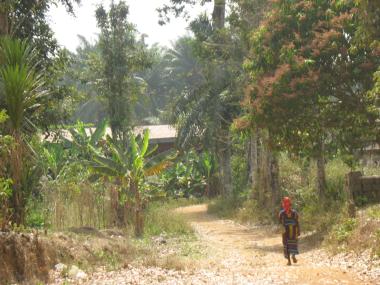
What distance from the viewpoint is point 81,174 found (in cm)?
1939

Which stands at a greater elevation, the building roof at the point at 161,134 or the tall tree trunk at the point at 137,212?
the building roof at the point at 161,134

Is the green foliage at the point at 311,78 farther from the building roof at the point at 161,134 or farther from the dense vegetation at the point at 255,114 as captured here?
the building roof at the point at 161,134

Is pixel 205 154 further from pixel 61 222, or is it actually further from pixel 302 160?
pixel 61 222

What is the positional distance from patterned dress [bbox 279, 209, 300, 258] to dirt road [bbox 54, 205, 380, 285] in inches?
15.6

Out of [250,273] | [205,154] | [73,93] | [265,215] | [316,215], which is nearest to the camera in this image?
[250,273]

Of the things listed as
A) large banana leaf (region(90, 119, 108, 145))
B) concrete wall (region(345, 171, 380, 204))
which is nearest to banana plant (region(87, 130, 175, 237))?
concrete wall (region(345, 171, 380, 204))

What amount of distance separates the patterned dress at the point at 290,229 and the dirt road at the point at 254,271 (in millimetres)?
395

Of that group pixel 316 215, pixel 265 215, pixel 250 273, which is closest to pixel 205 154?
pixel 265 215

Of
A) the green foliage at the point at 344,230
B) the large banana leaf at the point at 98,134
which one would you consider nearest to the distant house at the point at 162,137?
the large banana leaf at the point at 98,134

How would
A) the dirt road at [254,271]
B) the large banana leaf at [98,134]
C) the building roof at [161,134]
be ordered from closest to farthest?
1. the dirt road at [254,271]
2. the large banana leaf at [98,134]
3. the building roof at [161,134]

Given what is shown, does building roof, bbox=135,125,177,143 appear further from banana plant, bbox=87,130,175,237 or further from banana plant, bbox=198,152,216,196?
banana plant, bbox=87,130,175,237

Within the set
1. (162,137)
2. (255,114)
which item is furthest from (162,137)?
(255,114)

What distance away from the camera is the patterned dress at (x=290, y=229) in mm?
11023

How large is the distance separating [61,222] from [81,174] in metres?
5.69
